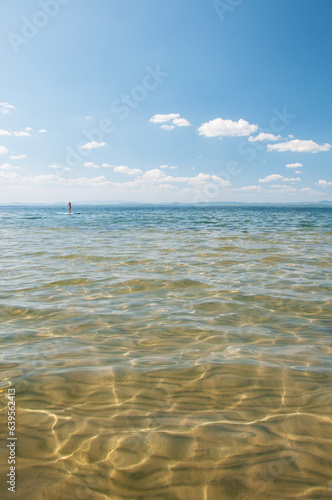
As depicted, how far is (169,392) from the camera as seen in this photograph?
8.87 ft

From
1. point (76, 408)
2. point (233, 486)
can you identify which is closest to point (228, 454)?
point (233, 486)

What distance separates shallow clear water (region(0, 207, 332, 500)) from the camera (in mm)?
1871

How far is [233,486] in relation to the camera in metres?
1.81

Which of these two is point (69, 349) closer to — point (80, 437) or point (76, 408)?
point (76, 408)

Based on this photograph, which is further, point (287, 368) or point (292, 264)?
point (292, 264)

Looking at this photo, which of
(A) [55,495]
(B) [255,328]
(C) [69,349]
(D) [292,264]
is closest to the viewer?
(A) [55,495]

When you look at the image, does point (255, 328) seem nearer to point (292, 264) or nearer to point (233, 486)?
point (233, 486)

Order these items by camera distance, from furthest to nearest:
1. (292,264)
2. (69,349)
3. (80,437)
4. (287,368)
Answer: (292,264), (69,349), (287,368), (80,437)

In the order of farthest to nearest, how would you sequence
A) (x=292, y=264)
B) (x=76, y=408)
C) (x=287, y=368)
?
(x=292, y=264) → (x=287, y=368) → (x=76, y=408)

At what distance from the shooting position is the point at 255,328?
4156 mm

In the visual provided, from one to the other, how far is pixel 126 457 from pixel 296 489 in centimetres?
114

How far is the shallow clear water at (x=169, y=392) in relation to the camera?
6.14ft

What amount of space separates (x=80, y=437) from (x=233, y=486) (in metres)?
1.16

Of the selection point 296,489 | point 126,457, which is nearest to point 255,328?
point 296,489
